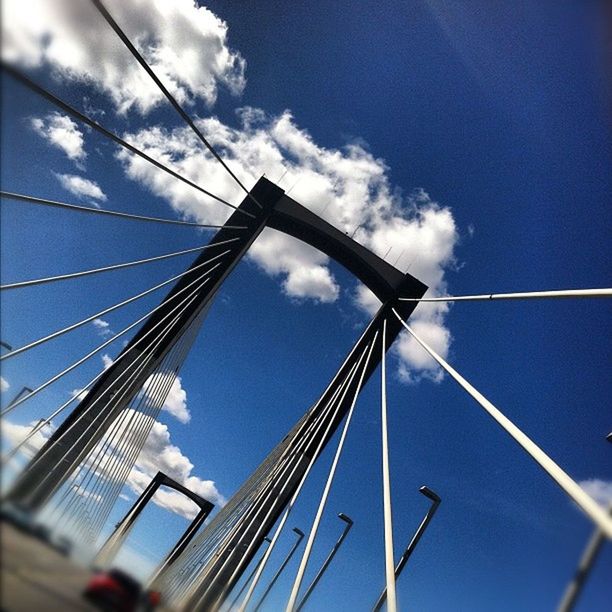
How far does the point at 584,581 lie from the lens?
4.64 ft

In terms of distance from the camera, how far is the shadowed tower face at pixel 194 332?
766 cm

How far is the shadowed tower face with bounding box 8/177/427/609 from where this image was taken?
766 cm

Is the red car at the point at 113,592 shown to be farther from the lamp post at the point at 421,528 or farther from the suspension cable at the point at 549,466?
the lamp post at the point at 421,528

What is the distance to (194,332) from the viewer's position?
10805 mm

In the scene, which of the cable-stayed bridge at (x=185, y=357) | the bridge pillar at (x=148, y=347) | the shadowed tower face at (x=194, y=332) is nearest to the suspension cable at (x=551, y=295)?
the cable-stayed bridge at (x=185, y=357)

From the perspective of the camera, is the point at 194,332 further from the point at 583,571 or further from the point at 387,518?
the point at 583,571

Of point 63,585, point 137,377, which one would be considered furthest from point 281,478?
point 63,585

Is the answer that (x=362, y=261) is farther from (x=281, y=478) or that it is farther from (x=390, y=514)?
(x=390, y=514)

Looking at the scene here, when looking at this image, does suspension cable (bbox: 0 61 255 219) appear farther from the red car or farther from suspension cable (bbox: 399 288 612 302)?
Result: suspension cable (bbox: 399 288 612 302)

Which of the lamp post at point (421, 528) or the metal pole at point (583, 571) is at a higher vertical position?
the lamp post at point (421, 528)

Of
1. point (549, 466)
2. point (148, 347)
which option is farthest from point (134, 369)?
point (549, 466)

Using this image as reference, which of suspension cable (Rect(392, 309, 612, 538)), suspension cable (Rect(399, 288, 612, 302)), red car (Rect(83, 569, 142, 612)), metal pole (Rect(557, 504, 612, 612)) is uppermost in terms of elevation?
suspension cable (Rect(399, 288, 612, 302))

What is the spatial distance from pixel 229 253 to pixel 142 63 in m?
6.49

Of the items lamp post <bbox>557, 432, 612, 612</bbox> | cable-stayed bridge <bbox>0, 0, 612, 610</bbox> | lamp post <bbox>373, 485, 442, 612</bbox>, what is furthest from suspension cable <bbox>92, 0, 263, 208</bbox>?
lamp post <bbox>373, 485, 442, 612</bbox>
